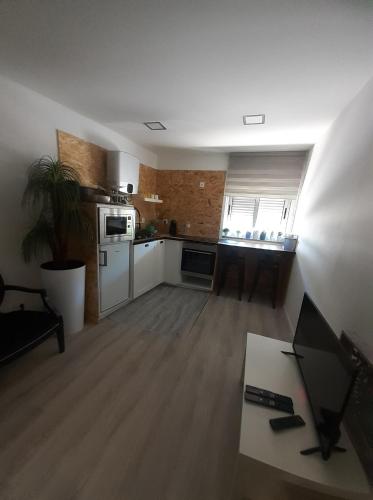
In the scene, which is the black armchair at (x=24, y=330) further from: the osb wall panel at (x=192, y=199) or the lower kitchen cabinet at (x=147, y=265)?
the osb wall panel at (x=192, y=199)

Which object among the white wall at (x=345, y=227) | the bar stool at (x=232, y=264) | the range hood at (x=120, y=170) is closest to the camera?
the white wall at (x=345, y=227)

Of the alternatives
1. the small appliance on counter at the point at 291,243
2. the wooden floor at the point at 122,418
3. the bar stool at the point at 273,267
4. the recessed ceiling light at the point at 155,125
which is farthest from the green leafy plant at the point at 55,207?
the small appliance on counter at the point at 291,243

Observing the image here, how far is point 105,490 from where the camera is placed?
1035 millimetres

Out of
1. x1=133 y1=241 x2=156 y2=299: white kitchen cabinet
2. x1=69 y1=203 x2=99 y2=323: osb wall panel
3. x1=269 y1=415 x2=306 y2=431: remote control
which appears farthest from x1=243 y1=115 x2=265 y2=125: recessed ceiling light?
x1=269 y1=415 x2=306 y2=431: remote control

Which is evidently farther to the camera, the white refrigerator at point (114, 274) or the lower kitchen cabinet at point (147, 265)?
the lower kitchen cabinet at point (147, 265)

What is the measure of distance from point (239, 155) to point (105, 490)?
433 cm

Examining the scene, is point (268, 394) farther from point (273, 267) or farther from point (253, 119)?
point (253, 119)

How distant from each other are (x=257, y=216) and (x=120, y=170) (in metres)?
2.69

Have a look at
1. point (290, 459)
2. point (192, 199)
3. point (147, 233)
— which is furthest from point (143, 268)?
point (290, 459)

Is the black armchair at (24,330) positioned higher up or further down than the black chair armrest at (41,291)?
further down

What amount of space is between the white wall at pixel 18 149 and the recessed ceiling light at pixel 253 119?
2214 millimetres

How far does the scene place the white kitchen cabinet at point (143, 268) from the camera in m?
3.01

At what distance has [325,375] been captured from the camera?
101 cm

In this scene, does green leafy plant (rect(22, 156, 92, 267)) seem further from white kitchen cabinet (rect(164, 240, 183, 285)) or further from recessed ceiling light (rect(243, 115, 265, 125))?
recessed ceiling light (rect(243, 115, 265, 125))
